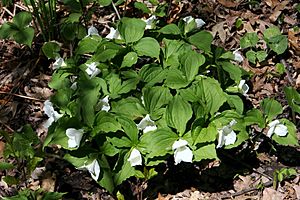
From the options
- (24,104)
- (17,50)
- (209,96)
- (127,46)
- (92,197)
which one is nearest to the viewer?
(209,96)

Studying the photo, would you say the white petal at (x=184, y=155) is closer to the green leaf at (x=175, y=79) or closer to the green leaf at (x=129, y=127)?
the green leaf at (x=129, y=127)

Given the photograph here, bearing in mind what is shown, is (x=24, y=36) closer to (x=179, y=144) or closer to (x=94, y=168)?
(x=94, y=168)

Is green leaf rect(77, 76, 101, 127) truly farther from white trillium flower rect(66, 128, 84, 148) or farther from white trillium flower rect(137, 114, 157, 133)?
white trillium flower rect(137, 114, 157, 133)

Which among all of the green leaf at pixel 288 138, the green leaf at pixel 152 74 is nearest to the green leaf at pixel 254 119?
the green leaf at pixel 288 138

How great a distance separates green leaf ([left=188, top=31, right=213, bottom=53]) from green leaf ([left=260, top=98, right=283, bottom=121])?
42 centimetres

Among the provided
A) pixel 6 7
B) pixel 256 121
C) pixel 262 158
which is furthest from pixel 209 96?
pixel 6 7

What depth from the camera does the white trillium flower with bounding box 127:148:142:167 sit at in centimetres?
263

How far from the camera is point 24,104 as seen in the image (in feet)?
11.6

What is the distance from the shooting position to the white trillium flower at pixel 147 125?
105 inches

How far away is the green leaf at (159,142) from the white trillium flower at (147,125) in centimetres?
5

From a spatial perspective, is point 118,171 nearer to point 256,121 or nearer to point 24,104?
point 256,121

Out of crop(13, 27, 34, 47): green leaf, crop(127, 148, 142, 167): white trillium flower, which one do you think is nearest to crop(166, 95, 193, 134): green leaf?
crop(127, 148, 142, 167): white trillium flower

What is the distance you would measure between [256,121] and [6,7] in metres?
2.16

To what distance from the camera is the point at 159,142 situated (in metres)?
2.61
